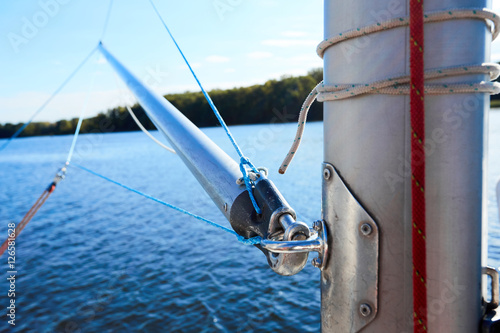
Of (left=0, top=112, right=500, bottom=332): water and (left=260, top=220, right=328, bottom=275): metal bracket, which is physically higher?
(left=260, top=220, right=328, bottom=275): metal bracket

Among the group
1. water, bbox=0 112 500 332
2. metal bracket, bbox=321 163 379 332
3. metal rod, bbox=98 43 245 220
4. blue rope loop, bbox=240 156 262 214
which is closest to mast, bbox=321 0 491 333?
metal bracket, bbox=321 163 379 332

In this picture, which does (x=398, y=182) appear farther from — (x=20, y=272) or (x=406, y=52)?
(x=20, y=272)

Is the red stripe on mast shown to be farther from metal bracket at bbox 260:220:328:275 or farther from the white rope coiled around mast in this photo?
metal bracket at bbox 260:220:328:275

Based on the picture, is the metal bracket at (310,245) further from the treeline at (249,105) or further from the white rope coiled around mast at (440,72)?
the treeline at (249,105)

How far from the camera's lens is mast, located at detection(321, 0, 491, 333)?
1013 mm

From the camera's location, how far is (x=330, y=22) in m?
1.18

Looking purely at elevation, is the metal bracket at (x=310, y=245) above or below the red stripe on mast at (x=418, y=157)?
below

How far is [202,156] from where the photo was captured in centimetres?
190

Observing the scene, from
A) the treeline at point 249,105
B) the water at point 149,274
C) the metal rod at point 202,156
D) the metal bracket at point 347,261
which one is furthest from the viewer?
the treeline at point 249,105

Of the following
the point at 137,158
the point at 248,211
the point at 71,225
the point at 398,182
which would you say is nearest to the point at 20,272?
the point at 71,225

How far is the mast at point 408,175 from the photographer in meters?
1.01

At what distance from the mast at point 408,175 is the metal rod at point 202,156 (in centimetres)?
71

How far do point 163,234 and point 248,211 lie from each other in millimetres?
12708

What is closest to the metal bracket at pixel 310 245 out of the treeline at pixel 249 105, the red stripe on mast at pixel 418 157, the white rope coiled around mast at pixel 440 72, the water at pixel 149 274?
the red stripe on mast at pixel 418 157
